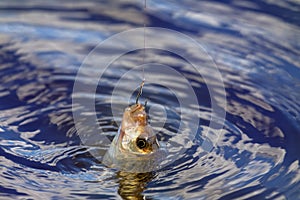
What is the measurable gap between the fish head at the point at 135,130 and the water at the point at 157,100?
207mm

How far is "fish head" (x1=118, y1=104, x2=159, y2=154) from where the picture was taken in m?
4.41

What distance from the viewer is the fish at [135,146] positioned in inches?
174

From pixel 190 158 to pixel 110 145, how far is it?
0.52 m

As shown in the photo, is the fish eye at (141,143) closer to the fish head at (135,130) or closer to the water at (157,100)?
the fish head at (135,130)

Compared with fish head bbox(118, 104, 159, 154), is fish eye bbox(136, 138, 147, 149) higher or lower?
lower

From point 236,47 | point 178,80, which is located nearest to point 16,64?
point 178,80

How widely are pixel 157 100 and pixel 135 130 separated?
3.84 ft

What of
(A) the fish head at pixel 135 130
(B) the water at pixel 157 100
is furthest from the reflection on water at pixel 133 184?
(A) the fish head at pixel 135 130

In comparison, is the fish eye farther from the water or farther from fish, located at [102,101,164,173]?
the water

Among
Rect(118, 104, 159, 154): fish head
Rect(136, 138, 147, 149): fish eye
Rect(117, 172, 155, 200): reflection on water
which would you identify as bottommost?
Rect(117, 172, 155, 200): reflection on water

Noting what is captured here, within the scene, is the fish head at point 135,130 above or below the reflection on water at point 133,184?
above

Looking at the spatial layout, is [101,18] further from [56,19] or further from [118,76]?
[118,76]

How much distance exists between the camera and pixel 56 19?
23.2 ft

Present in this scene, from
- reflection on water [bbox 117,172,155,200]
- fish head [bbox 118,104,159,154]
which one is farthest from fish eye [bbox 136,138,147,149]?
reflection on water [bbox 117,172,155,200]
